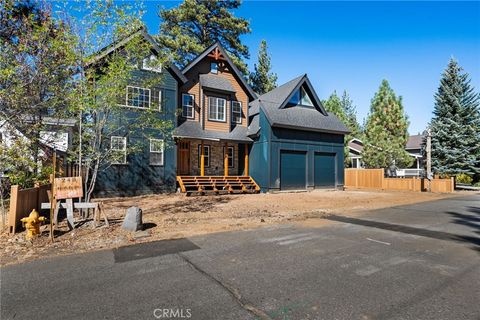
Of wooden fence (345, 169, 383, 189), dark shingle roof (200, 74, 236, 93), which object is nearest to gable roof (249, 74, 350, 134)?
dark shingle roof (200, 74, 236, 93)

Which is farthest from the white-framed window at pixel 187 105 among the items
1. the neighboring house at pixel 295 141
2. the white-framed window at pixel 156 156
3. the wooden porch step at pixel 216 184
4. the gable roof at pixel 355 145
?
the gable roof at pixel 355 145

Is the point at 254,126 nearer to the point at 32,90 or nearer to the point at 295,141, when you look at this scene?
the point at 295,141

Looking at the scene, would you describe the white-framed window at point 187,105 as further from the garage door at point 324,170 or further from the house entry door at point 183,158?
the garage door at point 324,170

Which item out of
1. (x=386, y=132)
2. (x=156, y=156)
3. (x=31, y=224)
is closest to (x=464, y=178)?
(x=386, y=132)

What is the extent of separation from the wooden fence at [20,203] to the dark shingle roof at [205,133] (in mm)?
8220

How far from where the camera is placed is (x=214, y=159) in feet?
63.3

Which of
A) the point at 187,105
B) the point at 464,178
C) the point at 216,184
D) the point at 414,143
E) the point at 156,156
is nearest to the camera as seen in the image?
the point at 156,156

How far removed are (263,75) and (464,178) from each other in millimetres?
26768

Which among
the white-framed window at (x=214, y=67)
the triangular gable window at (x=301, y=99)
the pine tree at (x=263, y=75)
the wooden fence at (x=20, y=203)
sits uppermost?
the pine tree at (x=263, y=75)

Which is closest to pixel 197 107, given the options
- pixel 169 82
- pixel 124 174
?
pixel 169 82

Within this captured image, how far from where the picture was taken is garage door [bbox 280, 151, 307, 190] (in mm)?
18391

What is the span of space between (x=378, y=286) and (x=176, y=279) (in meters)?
3.03

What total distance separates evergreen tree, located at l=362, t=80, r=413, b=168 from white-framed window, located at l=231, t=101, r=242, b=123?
1503 cm

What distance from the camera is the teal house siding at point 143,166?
47.7 feet
